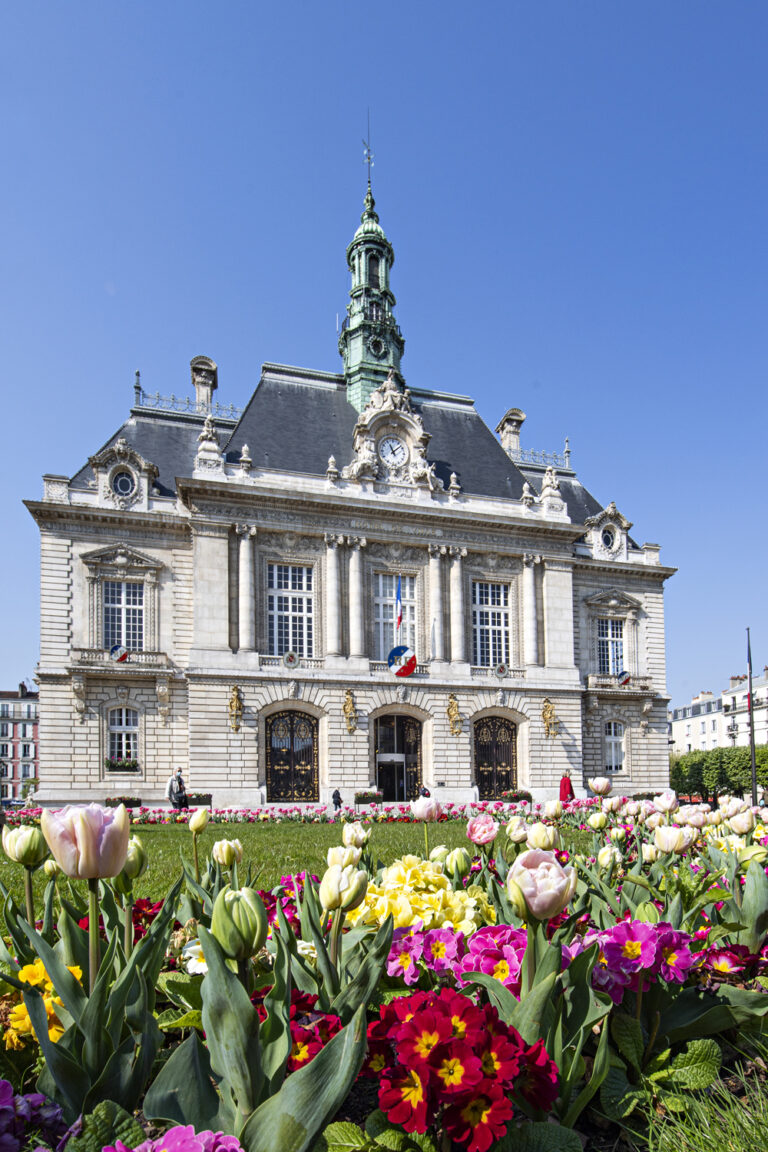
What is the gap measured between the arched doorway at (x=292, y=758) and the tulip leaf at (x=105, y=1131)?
2839 cm

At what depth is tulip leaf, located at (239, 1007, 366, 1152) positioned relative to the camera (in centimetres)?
216

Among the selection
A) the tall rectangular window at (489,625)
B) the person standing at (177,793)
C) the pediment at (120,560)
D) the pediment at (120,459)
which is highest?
the pediment at (120,459)

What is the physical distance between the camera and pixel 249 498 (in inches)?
1201

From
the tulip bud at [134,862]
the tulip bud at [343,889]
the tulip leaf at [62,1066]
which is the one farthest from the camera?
the tulip bud at [134,862]

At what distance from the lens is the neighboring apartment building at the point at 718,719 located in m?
71.9

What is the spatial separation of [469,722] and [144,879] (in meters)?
24.2

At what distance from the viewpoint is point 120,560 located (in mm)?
29969

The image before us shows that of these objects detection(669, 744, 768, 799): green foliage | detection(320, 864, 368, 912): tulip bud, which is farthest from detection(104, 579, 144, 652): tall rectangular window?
detection(669, 744, 768, 799): green foliage

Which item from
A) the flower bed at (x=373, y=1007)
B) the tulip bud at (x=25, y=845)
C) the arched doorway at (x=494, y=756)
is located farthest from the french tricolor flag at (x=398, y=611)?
the tulip bud at (x=25, y=845)

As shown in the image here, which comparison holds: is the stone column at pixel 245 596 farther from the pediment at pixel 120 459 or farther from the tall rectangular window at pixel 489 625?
the tall rectangular window at pixel 489 625

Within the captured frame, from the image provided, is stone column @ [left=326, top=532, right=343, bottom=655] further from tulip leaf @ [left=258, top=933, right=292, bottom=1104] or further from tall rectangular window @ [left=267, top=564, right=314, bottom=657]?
tulip leaf @ [left=258, top=933, right=292, bottom=1104]

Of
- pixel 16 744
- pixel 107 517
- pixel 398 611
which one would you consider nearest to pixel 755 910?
pixel 398 611

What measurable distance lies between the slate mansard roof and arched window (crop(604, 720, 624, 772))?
9945 mm

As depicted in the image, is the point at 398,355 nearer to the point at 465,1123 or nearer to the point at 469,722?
Result: the point at 469,722
